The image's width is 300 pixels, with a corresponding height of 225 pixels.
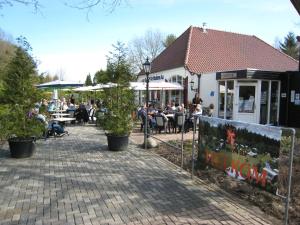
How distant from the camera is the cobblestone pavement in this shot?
4973mm

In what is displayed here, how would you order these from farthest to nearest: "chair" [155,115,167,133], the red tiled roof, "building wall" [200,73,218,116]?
the red tiled roof, "building wall" [200,73,218,116], "chair" [155,115,167,133]

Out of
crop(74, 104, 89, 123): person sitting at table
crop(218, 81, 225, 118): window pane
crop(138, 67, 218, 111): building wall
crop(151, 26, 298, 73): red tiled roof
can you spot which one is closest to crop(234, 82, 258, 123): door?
crop(218, 81, 225, 118): window pane

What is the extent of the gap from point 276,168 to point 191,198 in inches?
62.9

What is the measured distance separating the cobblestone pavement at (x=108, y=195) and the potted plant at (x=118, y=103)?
132 centimetres

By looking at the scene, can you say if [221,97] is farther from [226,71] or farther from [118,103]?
[118,103]

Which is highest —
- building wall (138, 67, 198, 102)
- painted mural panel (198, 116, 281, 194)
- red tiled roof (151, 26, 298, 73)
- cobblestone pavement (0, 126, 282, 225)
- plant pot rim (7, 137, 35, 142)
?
red tiled roof (151, 26, 298, 73)

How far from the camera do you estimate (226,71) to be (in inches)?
810

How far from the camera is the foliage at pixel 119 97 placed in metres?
10.5

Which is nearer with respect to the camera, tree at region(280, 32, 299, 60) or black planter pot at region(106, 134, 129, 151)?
black planter pot at region(106, 134, 129, 151)

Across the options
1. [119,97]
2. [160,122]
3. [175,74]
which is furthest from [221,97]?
[119,97]

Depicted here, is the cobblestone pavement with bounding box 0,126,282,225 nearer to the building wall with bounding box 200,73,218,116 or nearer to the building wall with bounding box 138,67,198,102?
the building wall with bounding box 200,73,218,116

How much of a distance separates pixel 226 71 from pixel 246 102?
217 centimetres

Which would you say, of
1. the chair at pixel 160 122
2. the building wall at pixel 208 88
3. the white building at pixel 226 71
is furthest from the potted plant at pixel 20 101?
the building wall at pixel 208 88

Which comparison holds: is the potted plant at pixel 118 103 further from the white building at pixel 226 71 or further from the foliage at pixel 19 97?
the white building at pixel 226 71
